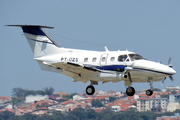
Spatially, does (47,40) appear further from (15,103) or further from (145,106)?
(145,106)

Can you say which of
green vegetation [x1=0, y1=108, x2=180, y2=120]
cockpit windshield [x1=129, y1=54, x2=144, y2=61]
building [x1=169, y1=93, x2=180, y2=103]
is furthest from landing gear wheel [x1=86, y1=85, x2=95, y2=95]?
building [x1=169, y1=93, x2=180, y2=103]

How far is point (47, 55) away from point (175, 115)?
266 ft

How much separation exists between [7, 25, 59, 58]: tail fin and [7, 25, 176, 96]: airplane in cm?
57

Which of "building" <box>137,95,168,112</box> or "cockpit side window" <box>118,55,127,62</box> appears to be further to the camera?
A: "building" <box>137,95,168,112</box>

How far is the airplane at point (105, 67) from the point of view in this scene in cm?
3191

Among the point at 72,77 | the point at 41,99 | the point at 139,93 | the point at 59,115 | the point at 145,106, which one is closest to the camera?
the point at 72,77

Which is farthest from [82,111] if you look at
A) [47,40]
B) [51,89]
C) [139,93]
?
[47,40]

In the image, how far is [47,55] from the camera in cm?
3672

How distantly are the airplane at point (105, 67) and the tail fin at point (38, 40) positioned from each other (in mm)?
571

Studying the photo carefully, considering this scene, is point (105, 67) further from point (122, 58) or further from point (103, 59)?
point (122, 58)

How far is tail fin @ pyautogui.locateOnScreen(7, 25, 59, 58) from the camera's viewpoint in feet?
121

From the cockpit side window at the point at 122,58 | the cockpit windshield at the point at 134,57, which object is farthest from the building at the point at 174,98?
the cockpit side window at the point at 122,58

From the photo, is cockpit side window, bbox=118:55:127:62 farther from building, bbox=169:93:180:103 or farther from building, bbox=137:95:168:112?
building, bbox=169:93:180:103

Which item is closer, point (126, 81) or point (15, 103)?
point (126, 81)
